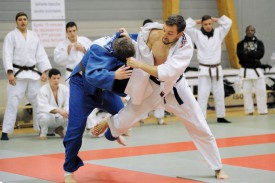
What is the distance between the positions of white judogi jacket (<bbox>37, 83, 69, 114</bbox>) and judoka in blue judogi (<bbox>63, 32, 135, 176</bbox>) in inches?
147

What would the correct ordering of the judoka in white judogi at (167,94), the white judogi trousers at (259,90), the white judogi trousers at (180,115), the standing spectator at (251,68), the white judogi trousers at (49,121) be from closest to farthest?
1. the judoka in white judogi at (167,94)
2. the white judogi trousers at (180,115)
3. the white judogi trousers at (49,121)
4. the standing spectator at (251,68)
5. the white judogi trousers at (259,90)

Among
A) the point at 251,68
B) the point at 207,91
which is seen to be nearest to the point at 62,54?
the point at 207,91

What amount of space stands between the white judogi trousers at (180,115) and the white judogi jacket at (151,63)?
0.34ft

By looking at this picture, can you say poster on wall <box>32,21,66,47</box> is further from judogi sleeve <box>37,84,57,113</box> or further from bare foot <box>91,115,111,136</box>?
bare foot <box>91,115,111,136</box>

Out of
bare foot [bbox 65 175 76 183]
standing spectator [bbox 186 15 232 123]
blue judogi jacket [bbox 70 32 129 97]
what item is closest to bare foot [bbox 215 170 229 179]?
blue judogi jacket [bbox 70 32 129 97]

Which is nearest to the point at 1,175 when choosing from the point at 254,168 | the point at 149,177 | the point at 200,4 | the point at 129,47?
the point at 149,177

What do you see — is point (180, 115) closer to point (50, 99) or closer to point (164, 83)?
point (164, 83)

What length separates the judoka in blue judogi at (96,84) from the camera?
5441mm

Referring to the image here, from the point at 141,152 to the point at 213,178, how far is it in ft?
7.23

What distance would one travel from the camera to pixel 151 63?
552cm

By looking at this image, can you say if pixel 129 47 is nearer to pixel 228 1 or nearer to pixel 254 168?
pixel 254 168

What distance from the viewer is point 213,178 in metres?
5.89

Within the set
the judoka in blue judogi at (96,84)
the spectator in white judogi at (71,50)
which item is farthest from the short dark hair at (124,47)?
the spectator in white judogi at (71,50)

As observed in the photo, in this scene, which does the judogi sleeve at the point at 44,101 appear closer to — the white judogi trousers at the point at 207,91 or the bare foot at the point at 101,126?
the white judogi trousers at the point at 207,91
